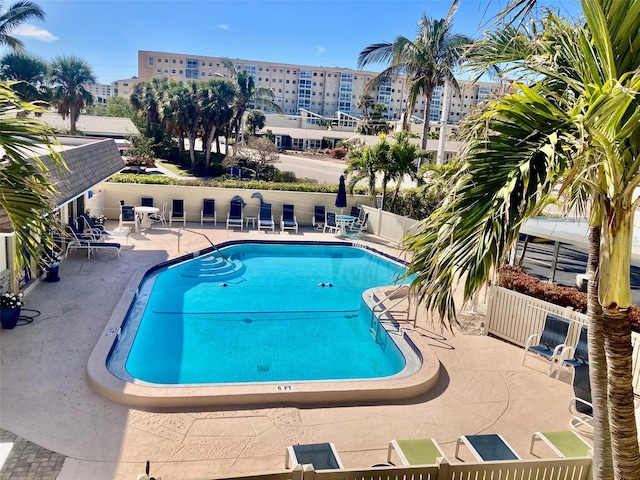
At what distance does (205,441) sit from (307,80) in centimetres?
11286

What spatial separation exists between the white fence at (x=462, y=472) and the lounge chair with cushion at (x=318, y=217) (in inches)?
656

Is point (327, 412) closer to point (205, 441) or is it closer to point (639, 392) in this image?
point (205, 441)

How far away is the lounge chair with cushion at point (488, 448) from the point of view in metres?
6.11

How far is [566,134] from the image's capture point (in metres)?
3.09

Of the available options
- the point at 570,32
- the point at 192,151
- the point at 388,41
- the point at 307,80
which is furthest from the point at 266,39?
the point at 570,32

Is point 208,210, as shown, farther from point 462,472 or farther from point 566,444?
point 462,472

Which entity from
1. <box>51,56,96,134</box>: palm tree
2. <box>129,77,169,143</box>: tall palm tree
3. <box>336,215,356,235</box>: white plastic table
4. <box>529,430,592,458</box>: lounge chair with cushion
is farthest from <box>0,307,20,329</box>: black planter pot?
<box>51,56,96,134</box>: palm tree

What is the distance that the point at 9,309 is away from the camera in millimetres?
9594

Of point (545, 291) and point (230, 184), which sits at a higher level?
point (230, 184)

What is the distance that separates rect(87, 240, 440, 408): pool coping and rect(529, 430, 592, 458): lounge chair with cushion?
7.74 feet

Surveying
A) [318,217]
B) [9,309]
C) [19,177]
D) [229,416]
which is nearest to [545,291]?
[229,416]

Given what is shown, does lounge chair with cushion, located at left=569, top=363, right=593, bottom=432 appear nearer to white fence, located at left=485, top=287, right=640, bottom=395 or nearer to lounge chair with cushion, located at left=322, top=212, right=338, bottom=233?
white fence, located at left=485, top=287, right=640, bottom=395

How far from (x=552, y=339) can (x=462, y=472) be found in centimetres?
531

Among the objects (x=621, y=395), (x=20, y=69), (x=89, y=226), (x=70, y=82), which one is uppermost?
(x=70, y=82)
